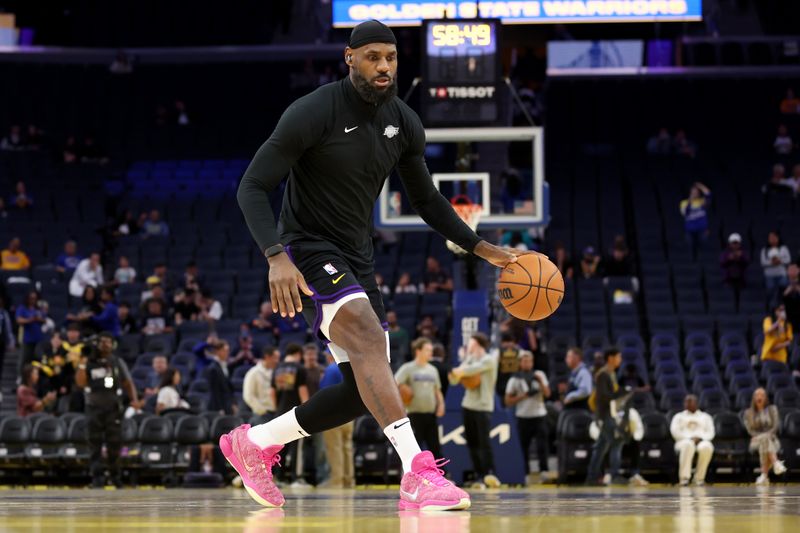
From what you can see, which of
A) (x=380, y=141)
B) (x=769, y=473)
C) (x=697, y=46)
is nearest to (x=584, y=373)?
(x=769, y=473)

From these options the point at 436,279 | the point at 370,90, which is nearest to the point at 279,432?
the point at 370,90

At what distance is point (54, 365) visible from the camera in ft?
59.6

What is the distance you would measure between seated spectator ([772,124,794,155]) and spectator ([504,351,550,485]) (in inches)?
507

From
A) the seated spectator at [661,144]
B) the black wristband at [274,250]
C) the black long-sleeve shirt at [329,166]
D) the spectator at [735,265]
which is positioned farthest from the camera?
the seated spectator at [661,144]

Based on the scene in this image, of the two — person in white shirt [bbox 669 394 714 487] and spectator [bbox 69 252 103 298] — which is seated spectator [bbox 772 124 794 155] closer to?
person in white shirt [bbox 669 394 714 487]

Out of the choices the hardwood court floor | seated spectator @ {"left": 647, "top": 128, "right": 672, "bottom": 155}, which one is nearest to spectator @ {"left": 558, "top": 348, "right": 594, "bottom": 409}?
the hardwood court floor

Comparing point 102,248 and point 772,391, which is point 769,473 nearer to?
point 772,391

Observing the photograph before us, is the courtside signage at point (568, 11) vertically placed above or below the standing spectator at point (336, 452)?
above

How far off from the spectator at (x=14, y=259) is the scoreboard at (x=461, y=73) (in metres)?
9.89

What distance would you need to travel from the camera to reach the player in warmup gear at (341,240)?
5164mm

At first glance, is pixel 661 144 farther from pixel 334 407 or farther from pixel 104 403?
pixel 334 407

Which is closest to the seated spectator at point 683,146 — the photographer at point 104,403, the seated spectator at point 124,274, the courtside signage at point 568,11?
the courtside signage at point 568,11

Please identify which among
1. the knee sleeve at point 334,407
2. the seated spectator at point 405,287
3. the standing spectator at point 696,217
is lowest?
the knee sleeve at point 334,407

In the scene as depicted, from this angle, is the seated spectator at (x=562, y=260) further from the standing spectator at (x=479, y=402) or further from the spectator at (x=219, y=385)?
the standing spectator at (x=479, y=402)
